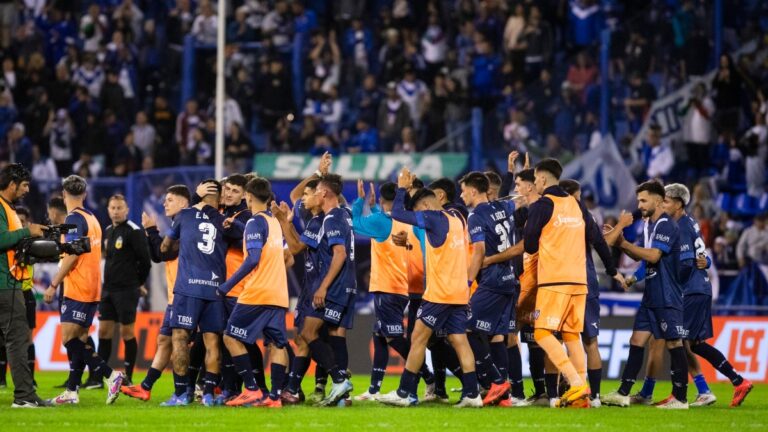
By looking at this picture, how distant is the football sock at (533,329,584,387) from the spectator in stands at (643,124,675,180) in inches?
499

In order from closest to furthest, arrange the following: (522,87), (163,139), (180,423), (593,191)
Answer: (180,423) < (593,191) < (522,87) < (163,139)

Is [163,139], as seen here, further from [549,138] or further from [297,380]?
[297,380]

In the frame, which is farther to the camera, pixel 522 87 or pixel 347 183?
pixel 522 87

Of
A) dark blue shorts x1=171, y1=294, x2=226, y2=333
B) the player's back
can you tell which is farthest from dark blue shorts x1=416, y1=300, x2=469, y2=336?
the player's back

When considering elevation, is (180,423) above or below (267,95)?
below

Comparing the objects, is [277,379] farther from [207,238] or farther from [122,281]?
[122,281]

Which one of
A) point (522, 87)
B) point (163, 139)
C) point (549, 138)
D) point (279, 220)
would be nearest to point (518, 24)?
point (522, 87)

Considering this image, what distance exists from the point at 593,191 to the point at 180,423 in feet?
46.6

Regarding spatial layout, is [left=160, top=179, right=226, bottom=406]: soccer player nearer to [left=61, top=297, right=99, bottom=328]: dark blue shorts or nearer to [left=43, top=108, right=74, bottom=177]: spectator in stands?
[left=61, top=297, right=99, bottom=328]: dark blue shorts

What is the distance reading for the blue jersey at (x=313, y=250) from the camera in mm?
14312

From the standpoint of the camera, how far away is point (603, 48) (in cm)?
2558

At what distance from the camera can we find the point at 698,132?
2581 cm

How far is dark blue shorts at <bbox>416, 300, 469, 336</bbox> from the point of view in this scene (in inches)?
530

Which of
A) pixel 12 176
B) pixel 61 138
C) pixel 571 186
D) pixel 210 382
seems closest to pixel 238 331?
pixel 210 382
